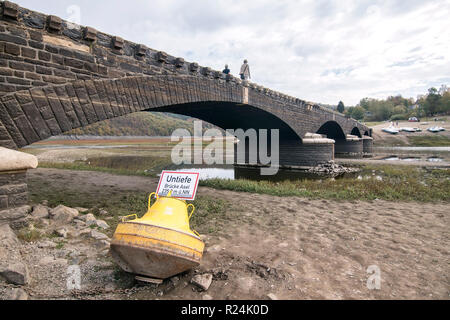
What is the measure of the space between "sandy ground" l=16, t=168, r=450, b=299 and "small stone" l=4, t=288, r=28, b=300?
2.50ft

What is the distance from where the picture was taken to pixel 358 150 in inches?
1638

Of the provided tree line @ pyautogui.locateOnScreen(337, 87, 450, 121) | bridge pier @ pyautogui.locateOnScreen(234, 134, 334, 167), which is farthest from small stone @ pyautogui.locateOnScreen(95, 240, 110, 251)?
tree line @ pyautogui.locateOnScreen(337, 87, 450, 121)

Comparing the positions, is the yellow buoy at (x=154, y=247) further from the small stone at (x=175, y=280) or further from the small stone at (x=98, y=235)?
the small stone at (x=98, y=235)

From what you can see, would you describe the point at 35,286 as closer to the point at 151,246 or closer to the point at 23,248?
the point at 23,248

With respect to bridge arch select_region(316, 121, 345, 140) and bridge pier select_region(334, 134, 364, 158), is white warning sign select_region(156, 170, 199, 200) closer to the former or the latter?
bridge arch select_region(316, 121, 345, 140)

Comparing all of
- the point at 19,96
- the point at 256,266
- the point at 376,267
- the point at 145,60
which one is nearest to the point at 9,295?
the point at 256,266

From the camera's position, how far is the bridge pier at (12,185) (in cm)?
463

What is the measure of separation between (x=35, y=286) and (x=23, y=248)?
1.24m

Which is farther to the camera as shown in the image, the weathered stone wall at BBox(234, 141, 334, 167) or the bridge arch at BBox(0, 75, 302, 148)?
the weathered stone wall at BBox(234, 141, 334, 167)

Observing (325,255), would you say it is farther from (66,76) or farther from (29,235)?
(66,76)

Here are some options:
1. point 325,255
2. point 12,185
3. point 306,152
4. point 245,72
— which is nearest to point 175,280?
point 325,255

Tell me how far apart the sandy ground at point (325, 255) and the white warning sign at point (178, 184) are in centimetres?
114

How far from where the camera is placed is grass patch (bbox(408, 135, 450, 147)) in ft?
173

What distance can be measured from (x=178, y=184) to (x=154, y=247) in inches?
48.3
